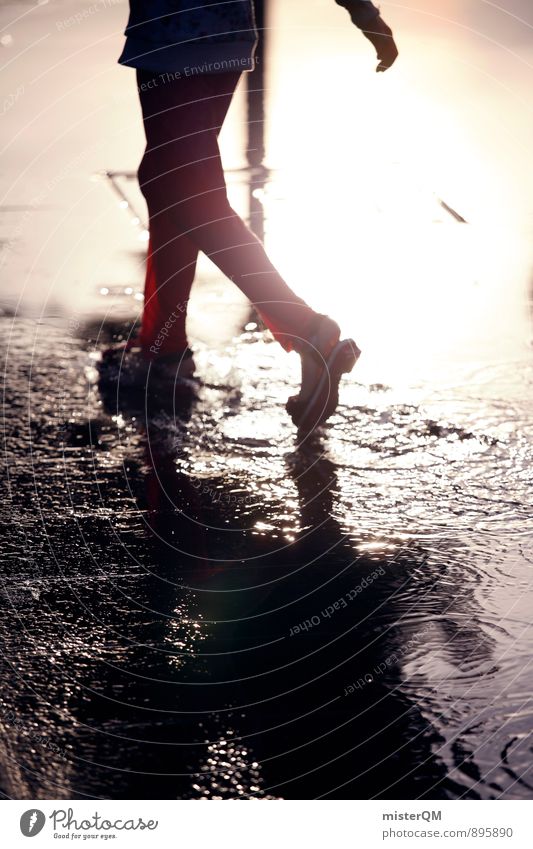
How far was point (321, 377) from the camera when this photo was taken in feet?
9.52

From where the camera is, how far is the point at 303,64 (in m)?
5.63

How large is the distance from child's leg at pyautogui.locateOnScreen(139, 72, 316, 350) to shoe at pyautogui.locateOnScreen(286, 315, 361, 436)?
0.25 feet

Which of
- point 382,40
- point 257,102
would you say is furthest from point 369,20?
point 257,102

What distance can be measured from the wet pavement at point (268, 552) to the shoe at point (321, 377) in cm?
6

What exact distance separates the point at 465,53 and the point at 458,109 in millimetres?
664

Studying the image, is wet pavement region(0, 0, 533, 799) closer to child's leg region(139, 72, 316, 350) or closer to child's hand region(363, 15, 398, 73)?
child's leg region(139, 72, 316, 350)

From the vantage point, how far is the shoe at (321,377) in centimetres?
290

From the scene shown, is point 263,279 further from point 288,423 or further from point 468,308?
point 468,308

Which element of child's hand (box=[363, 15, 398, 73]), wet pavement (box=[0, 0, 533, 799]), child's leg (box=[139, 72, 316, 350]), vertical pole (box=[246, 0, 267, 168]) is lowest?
wet pavement (box=[0, 0, 533, 799])

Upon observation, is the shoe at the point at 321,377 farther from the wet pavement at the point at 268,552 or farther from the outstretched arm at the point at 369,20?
the outstretched arm at the point at 369,20

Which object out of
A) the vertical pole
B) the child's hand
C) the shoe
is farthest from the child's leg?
the vertical pole

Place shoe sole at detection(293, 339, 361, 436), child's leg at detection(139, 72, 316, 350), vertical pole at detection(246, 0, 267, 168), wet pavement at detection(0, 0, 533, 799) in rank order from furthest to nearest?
1. vertical pole at detection(246, 0, 267, 168)
2. child's leg at detection(139, 72, 316, 350)
3. shoe sole at detection(293, 339, 361, 436)
4. wet pavement at detection(0, 0, 533, 799)

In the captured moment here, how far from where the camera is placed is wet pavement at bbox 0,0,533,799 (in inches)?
63.4

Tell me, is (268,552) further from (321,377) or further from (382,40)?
(382,40)
